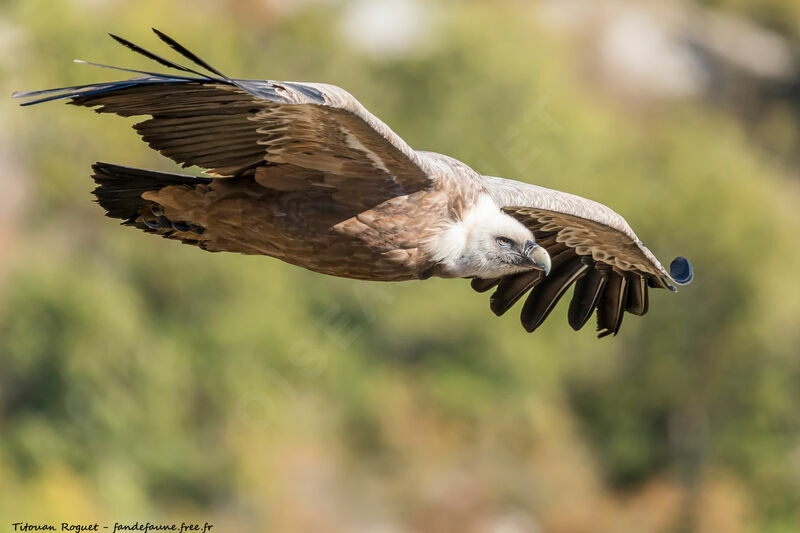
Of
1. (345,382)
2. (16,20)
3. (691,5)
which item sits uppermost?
(691,5)

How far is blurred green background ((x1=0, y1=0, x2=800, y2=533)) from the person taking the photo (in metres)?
32.9

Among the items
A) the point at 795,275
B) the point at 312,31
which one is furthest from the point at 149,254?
the point at 795,275

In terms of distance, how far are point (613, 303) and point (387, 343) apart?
31603 mm

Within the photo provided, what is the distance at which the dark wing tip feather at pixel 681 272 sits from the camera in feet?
26.5

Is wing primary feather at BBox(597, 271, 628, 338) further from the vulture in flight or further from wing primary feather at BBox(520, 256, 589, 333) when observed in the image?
the vulture in flight

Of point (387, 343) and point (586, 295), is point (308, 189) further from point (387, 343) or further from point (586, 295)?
point (387, 343)

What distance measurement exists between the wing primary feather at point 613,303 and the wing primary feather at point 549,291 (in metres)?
0.21

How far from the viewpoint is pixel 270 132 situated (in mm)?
6344

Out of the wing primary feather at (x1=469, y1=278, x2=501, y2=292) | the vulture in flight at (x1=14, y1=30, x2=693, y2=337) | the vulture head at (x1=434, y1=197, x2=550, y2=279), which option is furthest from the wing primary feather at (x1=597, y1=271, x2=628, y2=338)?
the vulture head at (x1=434, y1=197, x2=550, y2=279)

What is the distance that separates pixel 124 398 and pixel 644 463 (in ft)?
56.4

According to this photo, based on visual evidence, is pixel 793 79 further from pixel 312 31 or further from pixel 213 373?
pixel 213 373

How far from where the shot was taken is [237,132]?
638 centimetres

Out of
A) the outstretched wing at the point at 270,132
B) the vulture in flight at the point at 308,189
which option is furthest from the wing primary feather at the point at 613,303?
the outstretched wing at the point at 270,132

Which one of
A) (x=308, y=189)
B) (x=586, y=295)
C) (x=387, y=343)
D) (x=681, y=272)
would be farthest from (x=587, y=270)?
(x=387, y=343)
